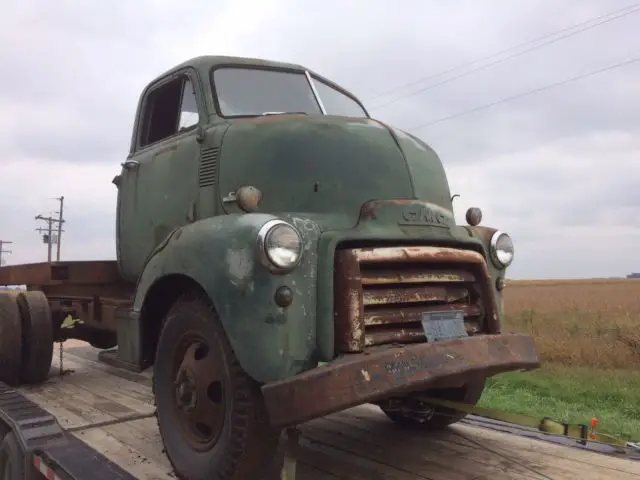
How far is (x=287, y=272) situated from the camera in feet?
8.13

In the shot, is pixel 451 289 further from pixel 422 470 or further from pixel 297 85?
pixel 297 85

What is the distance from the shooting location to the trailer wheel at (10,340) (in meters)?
5.14

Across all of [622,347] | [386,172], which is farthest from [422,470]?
[622,347]

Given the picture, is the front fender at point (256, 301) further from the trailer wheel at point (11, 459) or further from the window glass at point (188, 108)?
the trailer wheel at point (11, 459)

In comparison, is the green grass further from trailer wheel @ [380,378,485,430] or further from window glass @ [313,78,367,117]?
window glass @ [313,78,367,117]

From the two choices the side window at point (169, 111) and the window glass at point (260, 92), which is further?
the side window at point (169, 111)

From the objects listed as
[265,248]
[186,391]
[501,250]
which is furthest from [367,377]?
[501,250]

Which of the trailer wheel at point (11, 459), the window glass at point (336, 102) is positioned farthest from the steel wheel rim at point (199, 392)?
the window glass at point (336, 102)

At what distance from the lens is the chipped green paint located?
2.48 metres

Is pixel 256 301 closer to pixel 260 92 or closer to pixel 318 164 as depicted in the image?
pixel 318 164

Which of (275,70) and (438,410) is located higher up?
(275,70)

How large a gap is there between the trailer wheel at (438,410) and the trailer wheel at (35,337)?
3.17 m

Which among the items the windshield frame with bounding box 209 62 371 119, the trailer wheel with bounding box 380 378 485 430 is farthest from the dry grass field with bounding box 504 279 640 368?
the windshield frame with bounding box 209 62 371 119

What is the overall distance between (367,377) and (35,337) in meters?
3.98
